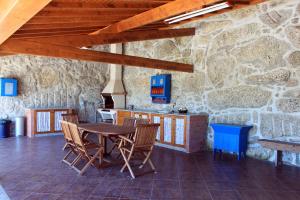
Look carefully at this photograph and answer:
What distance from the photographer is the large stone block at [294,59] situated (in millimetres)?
Answer: 5012

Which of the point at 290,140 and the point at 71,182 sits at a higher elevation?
the point at 290,140

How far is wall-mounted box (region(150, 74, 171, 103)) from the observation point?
7.45 meters

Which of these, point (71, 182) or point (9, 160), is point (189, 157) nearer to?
point (71, 182)

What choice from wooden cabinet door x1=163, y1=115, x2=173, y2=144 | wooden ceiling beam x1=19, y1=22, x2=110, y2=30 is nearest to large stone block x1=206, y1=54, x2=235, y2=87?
wooden cabinet door x1=163, y1=115, x2=173, y2=144

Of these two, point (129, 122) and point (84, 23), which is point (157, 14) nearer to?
point (84, 23)

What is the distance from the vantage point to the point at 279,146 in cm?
486

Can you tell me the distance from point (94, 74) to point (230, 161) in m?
5.96

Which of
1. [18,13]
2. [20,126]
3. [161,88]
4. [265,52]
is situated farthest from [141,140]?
[20,126]

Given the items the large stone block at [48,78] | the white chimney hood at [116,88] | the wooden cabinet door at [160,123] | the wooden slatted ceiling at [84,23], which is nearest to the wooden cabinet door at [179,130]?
the wooden cabinet door at [160,123]

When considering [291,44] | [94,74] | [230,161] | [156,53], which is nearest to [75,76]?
[94,74]

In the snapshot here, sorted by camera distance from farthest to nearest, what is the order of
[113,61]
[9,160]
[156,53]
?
1. [156,53]
2. [113,61]
3. [9,160]

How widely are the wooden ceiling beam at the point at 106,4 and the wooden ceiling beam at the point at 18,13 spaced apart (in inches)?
22.7

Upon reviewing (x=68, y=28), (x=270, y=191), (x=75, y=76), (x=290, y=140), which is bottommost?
(x=270, y=191)

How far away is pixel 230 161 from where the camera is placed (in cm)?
535
